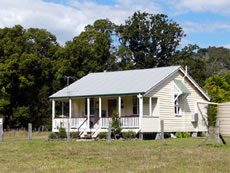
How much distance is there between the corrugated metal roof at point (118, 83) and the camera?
104 ft

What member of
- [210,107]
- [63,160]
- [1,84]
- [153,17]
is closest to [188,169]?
[63,160]

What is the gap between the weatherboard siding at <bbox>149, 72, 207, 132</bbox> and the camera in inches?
1297

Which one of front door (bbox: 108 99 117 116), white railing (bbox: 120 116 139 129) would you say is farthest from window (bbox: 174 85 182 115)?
white railing (bbox: 120 116 139 129)

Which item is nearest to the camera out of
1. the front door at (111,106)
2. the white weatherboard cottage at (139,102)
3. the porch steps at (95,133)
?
the white weatherboard cottage at (139,102)

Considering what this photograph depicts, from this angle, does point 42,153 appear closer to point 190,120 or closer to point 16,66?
point 190,120

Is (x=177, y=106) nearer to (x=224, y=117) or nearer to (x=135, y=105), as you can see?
(x=135, y=105)

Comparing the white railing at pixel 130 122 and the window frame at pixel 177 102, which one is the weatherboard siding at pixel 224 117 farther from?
the white railing at pixel 130 122

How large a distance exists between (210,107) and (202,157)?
2080 cm

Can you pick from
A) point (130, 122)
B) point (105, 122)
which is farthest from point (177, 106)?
point (105, 122)

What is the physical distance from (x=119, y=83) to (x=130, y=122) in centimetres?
439

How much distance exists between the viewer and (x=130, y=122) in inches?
1210

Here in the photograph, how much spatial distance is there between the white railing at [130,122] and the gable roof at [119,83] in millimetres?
1721

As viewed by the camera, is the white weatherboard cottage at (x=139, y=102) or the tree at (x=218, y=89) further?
the tree at (x=218, y=89)

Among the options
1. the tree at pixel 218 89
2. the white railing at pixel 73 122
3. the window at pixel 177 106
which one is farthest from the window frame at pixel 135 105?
the tree at pixel 218 89
